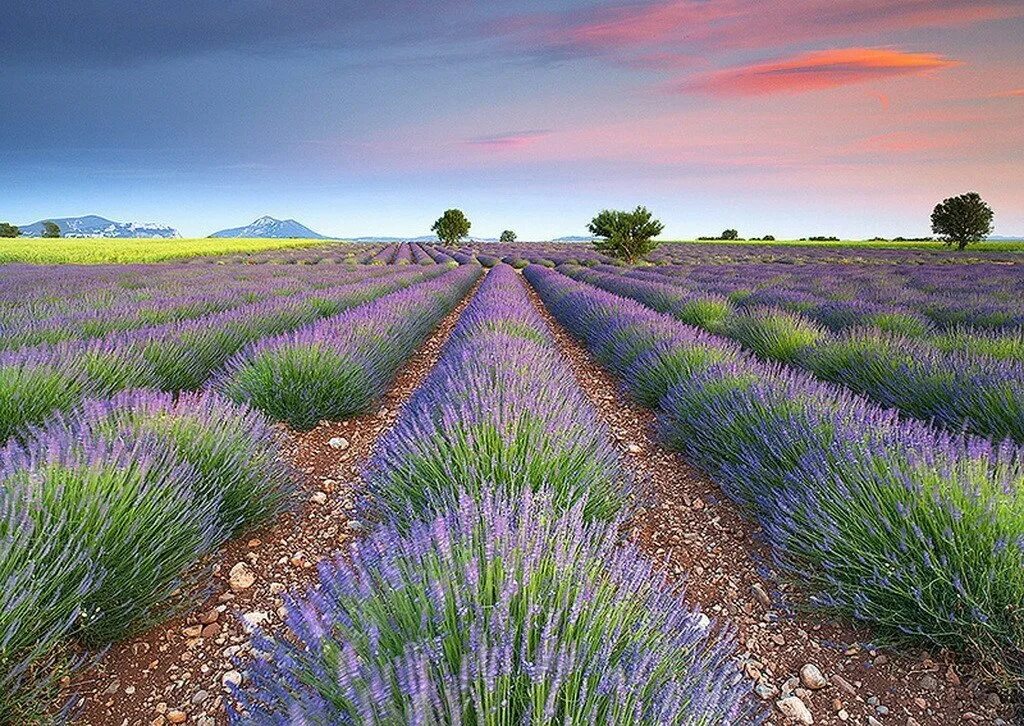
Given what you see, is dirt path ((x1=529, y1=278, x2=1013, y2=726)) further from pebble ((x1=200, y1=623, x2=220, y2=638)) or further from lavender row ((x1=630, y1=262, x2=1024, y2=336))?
lavender row ((x1=630, y1=262, x2=1024, y2=336))

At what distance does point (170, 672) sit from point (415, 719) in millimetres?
1620

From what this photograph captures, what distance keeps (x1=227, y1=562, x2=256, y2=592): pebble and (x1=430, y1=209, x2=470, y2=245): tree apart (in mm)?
66664

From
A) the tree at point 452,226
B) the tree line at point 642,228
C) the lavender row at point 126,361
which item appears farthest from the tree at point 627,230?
the tree at point 452,226

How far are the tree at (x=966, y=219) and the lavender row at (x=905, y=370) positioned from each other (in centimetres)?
4960

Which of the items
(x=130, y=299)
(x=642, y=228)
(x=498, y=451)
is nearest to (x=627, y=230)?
(x=642, y=228)

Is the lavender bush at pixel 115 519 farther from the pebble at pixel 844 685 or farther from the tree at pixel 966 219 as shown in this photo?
the tree at pixel 966 219

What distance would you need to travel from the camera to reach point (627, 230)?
90.0ft

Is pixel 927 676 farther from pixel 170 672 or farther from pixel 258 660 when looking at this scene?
pixel 170 672

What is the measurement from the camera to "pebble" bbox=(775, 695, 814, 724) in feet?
6.15

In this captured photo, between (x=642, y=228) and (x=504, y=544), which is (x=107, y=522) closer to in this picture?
(x=504, y=544)

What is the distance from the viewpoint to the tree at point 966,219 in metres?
44.9

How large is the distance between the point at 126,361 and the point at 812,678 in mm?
4749

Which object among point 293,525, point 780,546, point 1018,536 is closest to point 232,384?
point 293,525

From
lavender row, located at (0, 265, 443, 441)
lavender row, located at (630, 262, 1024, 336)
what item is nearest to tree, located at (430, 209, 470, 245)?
lavender row, located at (630, 262, 1024, 336)
